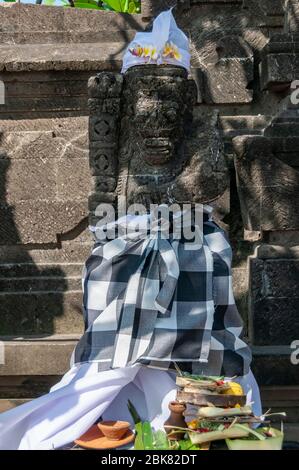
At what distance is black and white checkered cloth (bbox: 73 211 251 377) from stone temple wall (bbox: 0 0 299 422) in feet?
2.60

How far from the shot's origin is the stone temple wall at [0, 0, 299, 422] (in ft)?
14.7

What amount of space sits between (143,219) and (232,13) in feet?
8.92

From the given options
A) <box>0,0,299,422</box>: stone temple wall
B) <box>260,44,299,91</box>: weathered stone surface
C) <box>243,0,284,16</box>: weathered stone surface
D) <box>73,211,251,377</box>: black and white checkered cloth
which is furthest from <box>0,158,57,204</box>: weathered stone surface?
<box>243,0,284,16</box>: weathered stone surface

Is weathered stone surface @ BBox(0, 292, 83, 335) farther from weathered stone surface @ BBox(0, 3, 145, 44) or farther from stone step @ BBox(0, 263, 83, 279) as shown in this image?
weathered stone surface @ BBox(0, 3, 145, 44)

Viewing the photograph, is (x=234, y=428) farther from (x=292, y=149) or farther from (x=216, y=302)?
(x=292, y=149)

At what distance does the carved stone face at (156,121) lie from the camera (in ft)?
12.6

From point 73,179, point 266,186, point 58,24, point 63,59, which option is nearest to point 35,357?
point 73,179

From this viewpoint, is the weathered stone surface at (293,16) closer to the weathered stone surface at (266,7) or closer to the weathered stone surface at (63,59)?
the weathered stone surface at (266,7)

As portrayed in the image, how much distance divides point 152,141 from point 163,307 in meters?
1.05

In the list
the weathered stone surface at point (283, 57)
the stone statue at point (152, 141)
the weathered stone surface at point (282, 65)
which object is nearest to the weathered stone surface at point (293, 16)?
the weathered stone surface at point (283, 57)

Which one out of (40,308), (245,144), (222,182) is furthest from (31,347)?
(245,144)

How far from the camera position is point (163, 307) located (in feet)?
11.6

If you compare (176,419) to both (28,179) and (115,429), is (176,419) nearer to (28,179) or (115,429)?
(115,429)

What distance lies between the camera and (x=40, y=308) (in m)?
4.89
